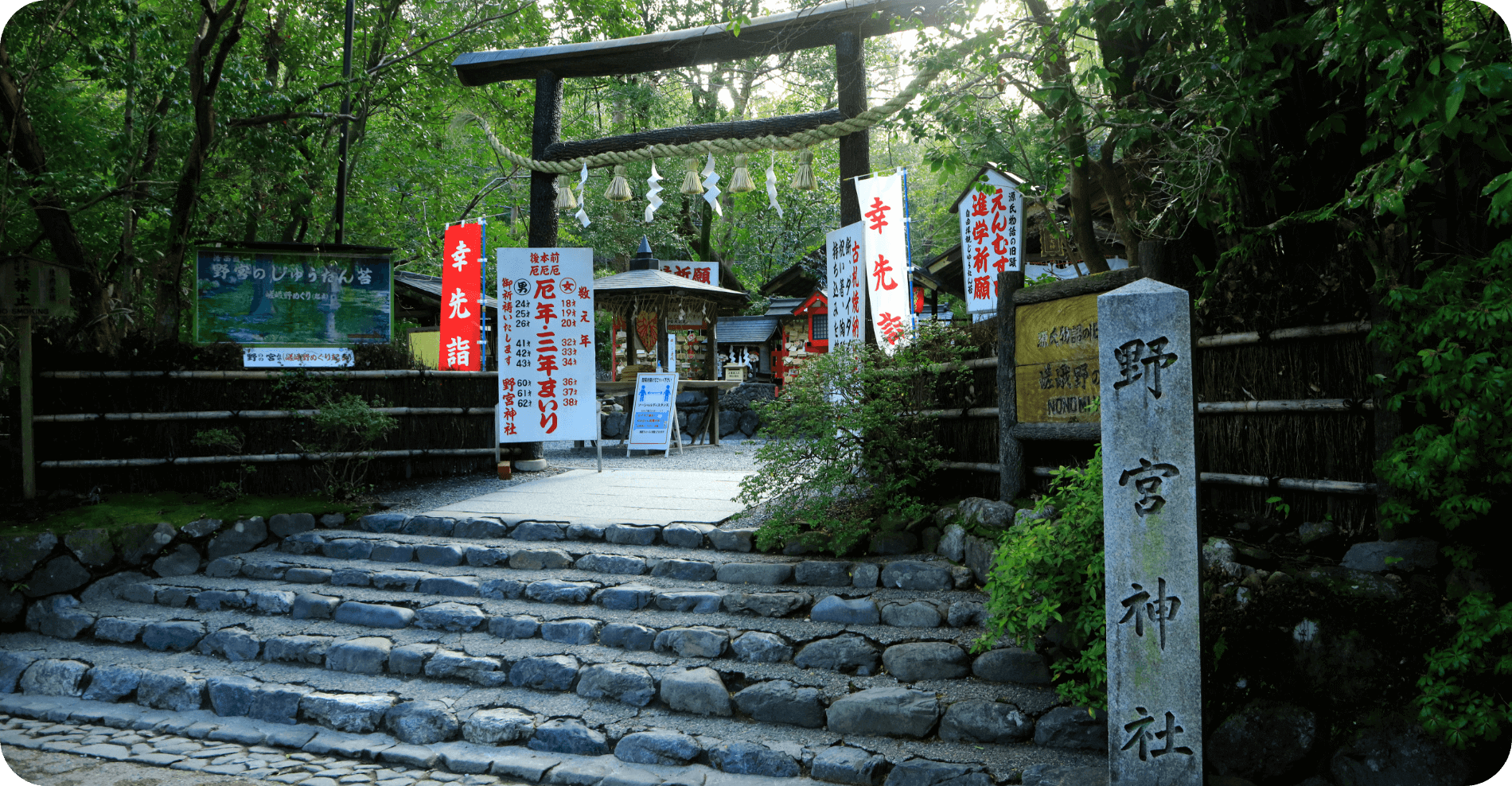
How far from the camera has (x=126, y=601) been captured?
7406mm

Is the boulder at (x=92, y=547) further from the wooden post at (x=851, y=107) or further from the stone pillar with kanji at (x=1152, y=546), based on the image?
the stone pillar with kanji at (x=1152, y=546)

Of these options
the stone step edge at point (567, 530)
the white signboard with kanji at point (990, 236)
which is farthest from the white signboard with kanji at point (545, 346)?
the white signboard with kanji at point (990, 236)

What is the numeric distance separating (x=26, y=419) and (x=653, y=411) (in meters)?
7.82

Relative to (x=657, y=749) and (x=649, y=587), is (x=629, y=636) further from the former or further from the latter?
(x=657, y=749)

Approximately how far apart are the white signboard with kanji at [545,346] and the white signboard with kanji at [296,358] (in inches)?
69.8

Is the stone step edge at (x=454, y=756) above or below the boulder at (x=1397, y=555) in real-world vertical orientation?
below

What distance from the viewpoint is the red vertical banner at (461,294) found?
1291cm

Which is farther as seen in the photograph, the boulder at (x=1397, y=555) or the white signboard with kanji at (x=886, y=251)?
the white signboard with kanji at (x=886, y=251)

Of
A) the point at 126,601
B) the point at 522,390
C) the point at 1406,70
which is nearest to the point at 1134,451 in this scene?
the point at 1406,70

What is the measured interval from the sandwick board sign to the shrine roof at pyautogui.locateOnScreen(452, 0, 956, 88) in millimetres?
5033

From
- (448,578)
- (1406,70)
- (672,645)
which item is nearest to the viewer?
(1406,70)

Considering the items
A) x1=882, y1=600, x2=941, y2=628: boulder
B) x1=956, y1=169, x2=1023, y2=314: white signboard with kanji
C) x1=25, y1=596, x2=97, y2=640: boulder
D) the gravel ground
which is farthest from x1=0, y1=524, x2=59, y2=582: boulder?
x1=956, y1=169, x2=1023, y2=314: white signboard with kanji

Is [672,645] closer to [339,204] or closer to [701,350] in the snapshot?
[339,204]

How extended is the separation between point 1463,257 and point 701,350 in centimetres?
2065
